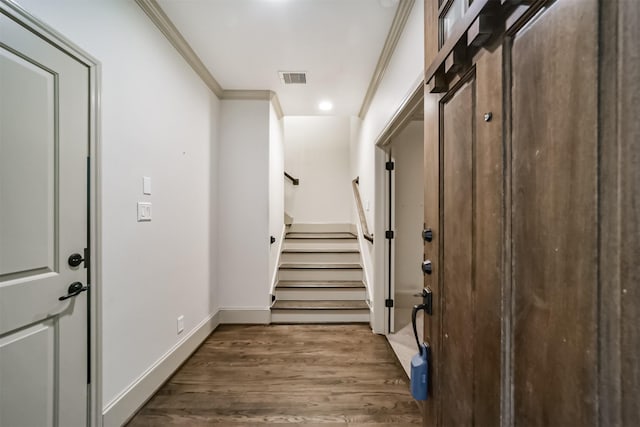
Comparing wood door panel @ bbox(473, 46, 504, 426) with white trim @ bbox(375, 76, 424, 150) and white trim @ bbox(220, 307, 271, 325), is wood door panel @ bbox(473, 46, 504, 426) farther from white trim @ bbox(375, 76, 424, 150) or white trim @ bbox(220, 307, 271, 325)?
white trim @ bbox(220, 307, 271, 325)

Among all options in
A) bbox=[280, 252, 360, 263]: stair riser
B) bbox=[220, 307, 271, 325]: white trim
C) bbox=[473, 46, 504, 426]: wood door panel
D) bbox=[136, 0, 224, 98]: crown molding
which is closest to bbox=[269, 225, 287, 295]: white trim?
bbox=[280, 252, 360, 263]: stair riser

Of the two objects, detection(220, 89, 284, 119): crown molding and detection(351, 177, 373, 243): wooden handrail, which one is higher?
detection(220, 89, 284, 119): crown molding

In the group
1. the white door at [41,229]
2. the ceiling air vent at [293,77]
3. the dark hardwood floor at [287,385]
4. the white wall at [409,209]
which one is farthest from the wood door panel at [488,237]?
the white wall at [409,209]

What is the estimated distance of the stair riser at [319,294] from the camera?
126 inches

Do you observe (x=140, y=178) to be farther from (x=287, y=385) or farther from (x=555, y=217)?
(x=555, y=217)

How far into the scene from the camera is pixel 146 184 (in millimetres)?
1724

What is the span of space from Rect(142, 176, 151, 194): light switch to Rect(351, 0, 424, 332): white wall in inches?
69.8

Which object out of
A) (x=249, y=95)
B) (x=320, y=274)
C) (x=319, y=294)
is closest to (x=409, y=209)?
(x=320, y=274)

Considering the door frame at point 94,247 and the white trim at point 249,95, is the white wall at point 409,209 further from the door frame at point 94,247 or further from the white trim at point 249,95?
the door frame at point 94,247

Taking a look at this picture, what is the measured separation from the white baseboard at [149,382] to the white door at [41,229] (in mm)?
188

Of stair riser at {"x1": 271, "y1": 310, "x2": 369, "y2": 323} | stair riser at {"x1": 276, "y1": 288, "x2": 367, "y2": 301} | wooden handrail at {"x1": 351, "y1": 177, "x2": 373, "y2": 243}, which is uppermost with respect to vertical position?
wooden handrail at {"x1": 351, "y1": 177, "x2": 373, "y2": 243}

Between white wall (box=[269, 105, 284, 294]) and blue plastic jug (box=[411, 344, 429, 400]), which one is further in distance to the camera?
white wall (box=[269, 105, 284, 294])

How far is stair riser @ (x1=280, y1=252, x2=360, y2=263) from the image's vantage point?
366 cm

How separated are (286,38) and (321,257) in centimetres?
257
